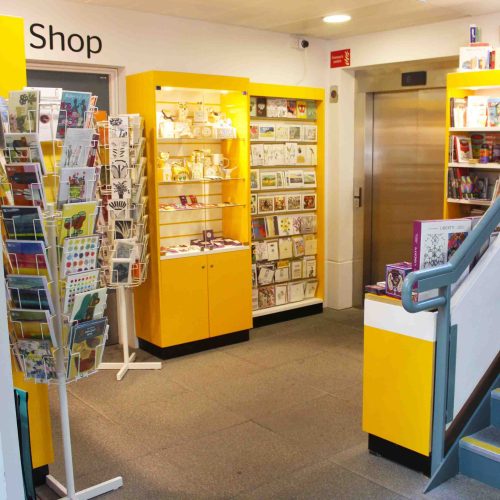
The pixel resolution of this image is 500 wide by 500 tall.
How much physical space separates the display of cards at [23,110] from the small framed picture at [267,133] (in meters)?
3.77

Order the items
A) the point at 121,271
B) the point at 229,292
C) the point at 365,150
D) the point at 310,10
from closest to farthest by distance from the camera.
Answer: the point at 121,271
the point at 310,10
the point at 229,292
the point at 365,150

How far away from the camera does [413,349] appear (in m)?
3.38

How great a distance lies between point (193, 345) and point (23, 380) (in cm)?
256

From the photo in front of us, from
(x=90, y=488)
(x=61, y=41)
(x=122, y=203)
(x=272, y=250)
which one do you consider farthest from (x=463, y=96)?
(x=90, y=488)

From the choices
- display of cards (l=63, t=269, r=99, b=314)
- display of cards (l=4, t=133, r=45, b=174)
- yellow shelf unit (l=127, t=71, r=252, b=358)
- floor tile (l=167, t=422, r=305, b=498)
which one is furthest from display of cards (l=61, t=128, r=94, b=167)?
yellow shelf unit (l=127, t=71, r=252, b=358)

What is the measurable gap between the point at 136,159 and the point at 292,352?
2170 millimetres

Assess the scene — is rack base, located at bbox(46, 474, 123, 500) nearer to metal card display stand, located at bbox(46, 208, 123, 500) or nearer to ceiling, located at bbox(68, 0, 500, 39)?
metal card display stand, located at bbox(46, 208, 123, 500)

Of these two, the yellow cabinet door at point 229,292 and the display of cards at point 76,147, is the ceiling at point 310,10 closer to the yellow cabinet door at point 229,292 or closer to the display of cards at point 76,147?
the yellow cabinet door at point 229,292

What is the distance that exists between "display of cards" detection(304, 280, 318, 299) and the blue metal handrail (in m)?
3.77

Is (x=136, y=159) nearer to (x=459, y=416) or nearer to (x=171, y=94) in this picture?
(x=171, y=94)

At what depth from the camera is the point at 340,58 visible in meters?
6.82

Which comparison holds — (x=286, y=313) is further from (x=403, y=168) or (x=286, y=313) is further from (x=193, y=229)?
(x=403, y=168)

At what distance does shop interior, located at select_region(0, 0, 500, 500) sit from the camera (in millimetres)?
3045

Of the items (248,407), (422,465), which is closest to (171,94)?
(248,407)
